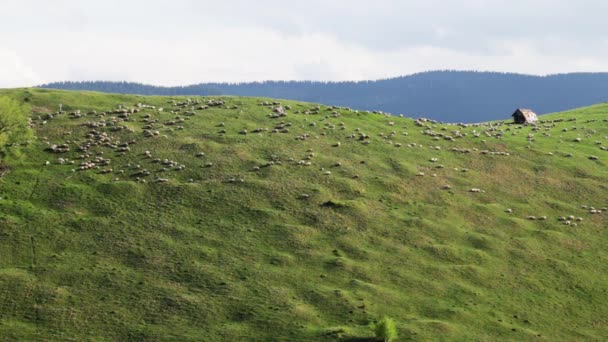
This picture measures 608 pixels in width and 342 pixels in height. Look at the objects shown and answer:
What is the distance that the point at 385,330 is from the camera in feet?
177

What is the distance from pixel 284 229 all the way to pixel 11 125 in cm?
3755

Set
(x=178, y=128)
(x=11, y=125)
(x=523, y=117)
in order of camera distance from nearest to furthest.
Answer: (x=11, y=125)
(x=178, y=128)
(x=523, y=117)

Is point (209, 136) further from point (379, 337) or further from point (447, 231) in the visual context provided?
point (379, 337)

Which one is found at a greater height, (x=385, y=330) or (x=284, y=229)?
(x=284, y=229)

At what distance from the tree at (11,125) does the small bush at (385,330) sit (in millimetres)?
52010

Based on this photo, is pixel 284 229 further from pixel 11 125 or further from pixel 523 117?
pixel 523 117

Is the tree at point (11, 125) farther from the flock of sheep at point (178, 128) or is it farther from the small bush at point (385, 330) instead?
the small bush at point (385, 330)

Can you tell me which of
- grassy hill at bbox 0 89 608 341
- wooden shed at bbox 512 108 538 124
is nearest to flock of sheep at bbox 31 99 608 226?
grassy hill at bbox 0 89 608 341

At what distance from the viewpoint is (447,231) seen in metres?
75.8

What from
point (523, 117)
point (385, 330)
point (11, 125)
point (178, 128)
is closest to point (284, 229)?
point (385, 330)

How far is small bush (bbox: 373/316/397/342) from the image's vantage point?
54.1m

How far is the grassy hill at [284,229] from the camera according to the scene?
2318 inches

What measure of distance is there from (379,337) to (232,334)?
11.9 metres

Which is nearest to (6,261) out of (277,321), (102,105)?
(277,321)
